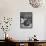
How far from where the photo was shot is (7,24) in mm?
4539

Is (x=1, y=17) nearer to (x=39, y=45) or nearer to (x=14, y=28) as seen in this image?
(x=14, y=28)

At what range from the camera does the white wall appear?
4.54 m

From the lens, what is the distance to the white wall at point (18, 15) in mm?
4535

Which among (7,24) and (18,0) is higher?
(18,0)

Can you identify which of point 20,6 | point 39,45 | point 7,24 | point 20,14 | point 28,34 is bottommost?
point 39,45

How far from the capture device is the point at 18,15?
4566mm

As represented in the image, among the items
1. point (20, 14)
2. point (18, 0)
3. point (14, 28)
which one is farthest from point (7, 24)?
point (18, 0)

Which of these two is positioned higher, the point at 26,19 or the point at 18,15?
the point at 18,15

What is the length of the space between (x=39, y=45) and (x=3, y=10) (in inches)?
71.9

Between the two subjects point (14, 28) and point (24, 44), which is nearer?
point (24, 44)

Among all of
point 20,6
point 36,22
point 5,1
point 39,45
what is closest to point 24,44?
point 39,45

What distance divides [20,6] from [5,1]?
57 centimetres

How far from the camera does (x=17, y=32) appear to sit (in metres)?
4.53

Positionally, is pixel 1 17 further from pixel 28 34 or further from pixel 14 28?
pixel 28 34
